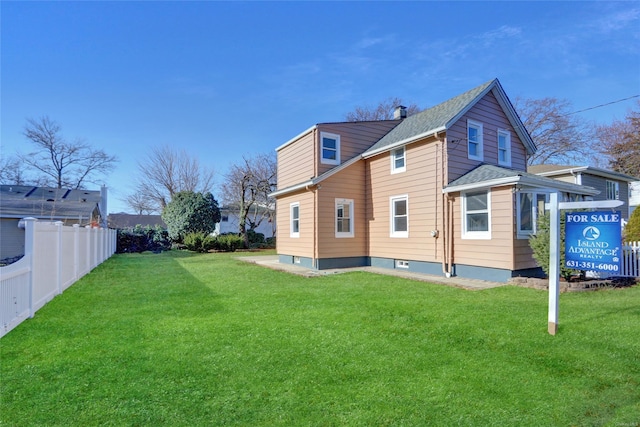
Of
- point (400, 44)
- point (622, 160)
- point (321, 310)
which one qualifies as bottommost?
point (321, 310)

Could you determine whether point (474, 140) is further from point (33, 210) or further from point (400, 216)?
point (33, 210)

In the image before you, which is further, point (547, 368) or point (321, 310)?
point (321, 310)

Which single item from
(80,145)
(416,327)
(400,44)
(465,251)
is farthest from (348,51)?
(80,145)

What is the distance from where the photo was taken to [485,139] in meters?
11.4

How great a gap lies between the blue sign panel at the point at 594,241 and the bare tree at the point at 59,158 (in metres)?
40.4

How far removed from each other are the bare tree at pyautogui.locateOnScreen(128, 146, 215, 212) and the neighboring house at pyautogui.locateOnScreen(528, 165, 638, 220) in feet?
96.4

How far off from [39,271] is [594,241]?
9.12 meters

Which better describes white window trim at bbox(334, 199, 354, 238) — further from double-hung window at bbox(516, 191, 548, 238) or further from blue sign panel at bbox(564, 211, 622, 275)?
blue sign panel at bbox(564, 211, 622, 275)

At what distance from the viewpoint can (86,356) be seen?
148 inches

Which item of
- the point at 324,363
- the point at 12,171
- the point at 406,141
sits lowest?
the point at 324,363

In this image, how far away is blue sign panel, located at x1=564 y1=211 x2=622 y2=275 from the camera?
165 inches

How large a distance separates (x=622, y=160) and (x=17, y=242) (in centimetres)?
3886

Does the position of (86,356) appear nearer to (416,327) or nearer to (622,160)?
(416,327)

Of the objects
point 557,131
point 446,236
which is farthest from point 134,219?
point 557,131
